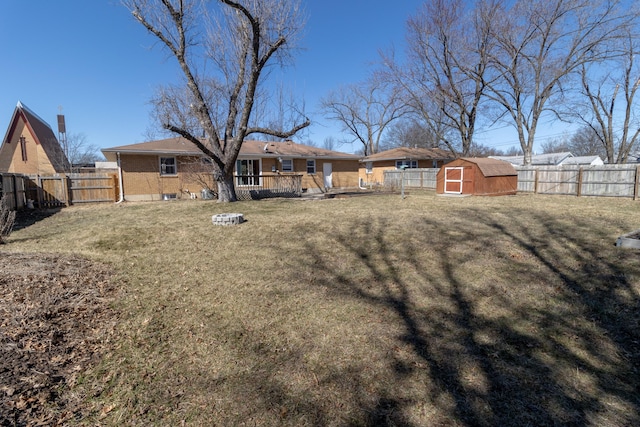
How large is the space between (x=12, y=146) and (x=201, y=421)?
31.7 m

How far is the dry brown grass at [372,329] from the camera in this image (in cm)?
257

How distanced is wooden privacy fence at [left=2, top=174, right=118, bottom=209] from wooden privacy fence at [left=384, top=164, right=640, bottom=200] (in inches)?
568

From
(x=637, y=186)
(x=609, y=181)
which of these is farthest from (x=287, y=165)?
(x=637, y=186)

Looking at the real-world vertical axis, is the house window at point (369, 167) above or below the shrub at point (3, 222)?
above

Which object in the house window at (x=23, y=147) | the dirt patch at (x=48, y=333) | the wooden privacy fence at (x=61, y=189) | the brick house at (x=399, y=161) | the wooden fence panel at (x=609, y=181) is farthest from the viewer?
the brick house at (x=399, y=161)

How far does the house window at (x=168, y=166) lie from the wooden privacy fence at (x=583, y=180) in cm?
1186

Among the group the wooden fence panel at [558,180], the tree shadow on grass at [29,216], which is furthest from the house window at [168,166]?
the wooden fence panel at [558,180]

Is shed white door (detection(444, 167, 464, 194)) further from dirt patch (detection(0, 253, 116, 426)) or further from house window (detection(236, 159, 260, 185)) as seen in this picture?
dirt patch (detection(0, 253, 116, 426))

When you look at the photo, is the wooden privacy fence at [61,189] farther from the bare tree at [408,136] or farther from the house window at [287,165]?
the bare tree at [408,136]

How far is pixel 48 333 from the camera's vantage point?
10.9 feet

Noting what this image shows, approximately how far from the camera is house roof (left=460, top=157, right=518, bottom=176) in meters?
17.1

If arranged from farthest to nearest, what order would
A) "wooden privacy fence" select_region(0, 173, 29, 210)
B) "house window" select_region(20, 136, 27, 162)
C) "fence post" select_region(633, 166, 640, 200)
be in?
"house window" select_region(20, 136, 27, 162), "fence post" select_region(633, 166, 640, 200), "wooden privacy fence" select_region(0, 173, 29, 210)

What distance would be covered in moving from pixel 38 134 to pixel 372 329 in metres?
30.5

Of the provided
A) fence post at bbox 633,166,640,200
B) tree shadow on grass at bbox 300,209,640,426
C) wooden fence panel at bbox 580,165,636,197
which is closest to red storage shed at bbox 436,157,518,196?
wooden fence panel at bbox 580,165,636,197
